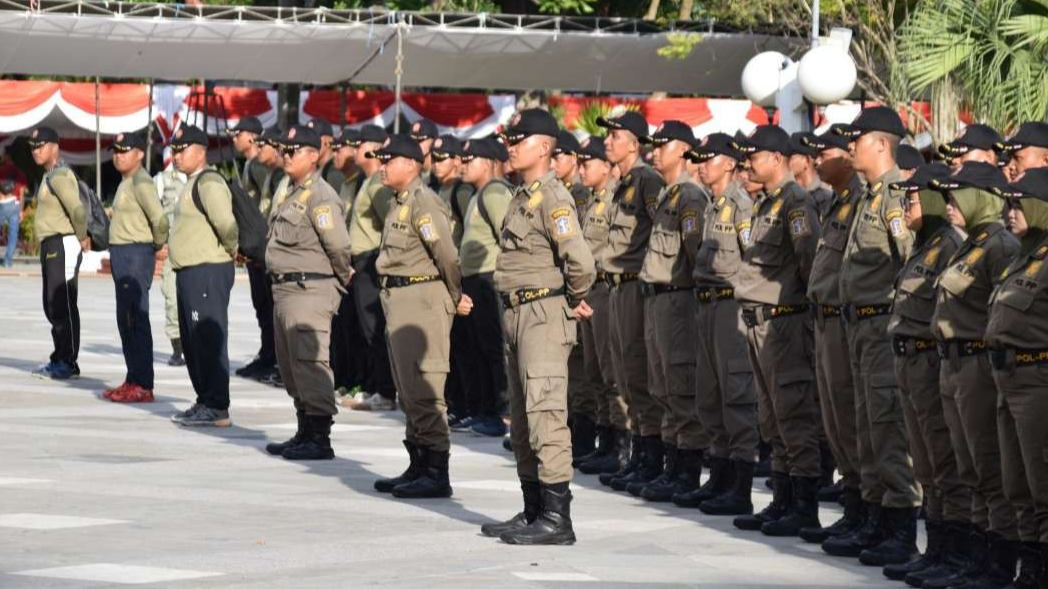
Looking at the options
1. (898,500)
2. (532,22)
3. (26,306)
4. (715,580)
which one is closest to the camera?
(715,580)

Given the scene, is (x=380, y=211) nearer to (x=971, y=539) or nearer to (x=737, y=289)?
(x=737, y=289)

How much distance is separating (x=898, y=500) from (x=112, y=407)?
8.58m

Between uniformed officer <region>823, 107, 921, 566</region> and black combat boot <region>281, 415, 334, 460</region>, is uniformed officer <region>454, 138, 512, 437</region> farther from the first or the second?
uniformed officer <region>823, 107, 921, 566</region>

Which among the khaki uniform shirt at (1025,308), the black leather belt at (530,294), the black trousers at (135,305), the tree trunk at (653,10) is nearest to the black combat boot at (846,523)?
the black leather belt at (530,294)

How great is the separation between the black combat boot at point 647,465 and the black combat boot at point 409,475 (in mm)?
1383

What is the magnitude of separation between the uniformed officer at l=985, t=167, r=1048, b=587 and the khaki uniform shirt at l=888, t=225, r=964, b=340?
0.68 meters

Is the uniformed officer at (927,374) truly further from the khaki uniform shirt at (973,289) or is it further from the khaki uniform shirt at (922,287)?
the khaki uniform shirt at (973,289)

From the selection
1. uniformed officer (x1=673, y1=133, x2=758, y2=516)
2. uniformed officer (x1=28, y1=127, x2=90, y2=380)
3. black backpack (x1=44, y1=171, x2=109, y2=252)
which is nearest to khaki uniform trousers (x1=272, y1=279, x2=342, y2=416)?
uniformed officer (x1=673, y1=133, x2=758, y2=516)

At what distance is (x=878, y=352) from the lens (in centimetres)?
986

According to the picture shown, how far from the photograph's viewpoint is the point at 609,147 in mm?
12883

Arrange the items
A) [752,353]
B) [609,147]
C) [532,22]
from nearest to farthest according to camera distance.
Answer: [752,353], [609,147], [532,22]

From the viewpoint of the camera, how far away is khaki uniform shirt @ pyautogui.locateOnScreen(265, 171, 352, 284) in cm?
1369

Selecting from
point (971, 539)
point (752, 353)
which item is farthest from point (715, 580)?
point (752, 353)

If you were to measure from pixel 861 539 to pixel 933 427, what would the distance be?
0.98 metres
